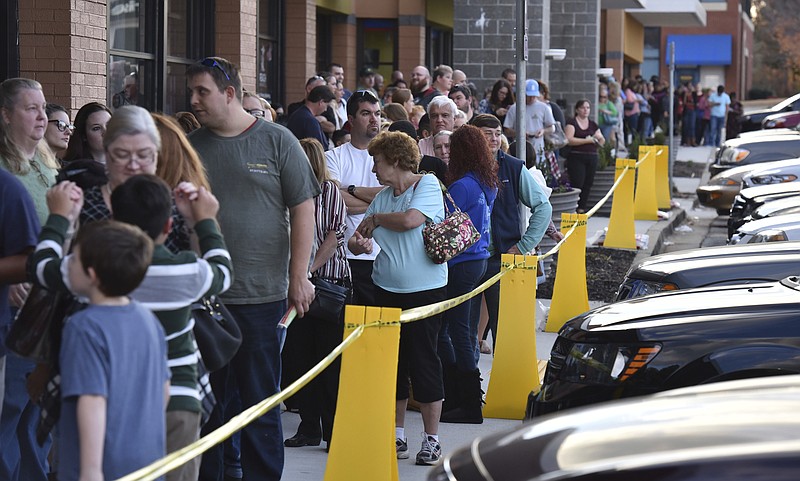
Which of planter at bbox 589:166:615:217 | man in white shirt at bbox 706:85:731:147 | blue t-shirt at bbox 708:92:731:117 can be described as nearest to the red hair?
planter at bbox 589:166:615:217

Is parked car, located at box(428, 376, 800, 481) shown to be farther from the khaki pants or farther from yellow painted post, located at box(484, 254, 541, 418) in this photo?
yellow painted post, located at box(484, 254, 541, 418)

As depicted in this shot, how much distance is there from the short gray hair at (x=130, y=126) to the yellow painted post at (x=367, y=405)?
1504mm

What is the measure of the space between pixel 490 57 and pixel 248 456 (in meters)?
14.9

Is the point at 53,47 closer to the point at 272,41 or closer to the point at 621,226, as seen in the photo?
the point at 272,41

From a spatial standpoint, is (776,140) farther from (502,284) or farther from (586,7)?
(502,284)

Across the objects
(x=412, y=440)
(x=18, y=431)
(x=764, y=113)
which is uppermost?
(x=764, y=113)

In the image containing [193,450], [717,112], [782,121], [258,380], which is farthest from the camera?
[717,112]

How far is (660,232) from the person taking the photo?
17828mm

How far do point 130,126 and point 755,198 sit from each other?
11.5m

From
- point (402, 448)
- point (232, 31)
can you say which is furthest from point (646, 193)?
point (402, 448)

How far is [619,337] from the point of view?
630 centimetres

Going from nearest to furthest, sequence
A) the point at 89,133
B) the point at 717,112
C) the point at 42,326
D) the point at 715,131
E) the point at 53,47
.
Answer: the point at 42,326
the point at 89,133
the point at 53,47
the point at 717,112
the point at 715,131

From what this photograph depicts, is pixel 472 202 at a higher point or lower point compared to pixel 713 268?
higher

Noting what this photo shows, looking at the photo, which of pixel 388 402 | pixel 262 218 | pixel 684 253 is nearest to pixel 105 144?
pixel 262 218
